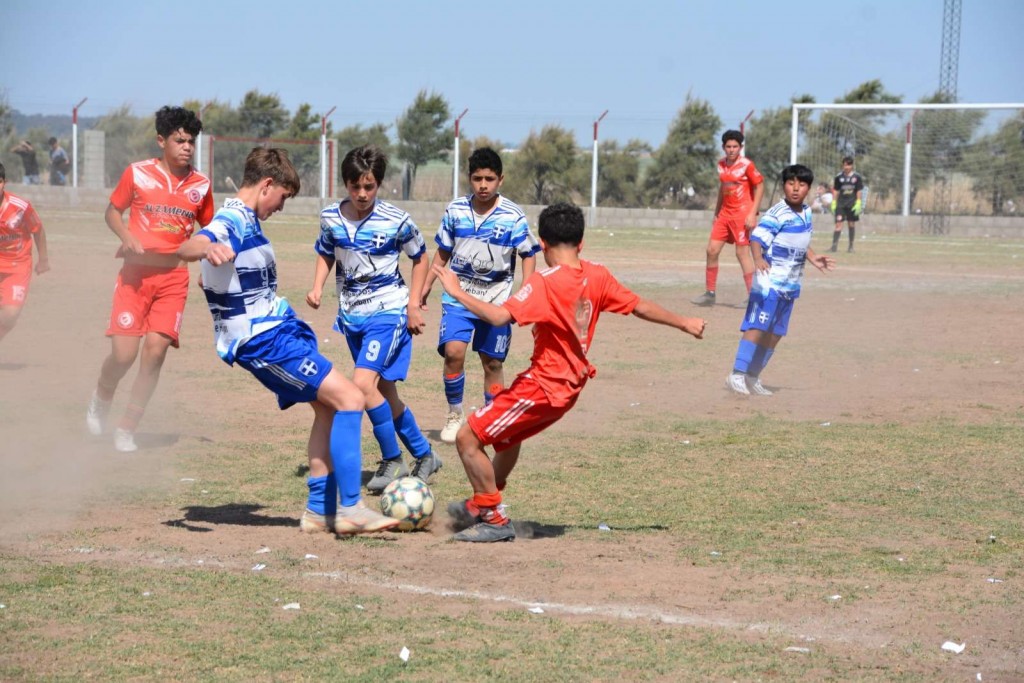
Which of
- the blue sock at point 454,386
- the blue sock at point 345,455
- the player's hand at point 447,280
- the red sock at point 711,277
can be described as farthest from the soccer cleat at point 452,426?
the red sock at point 711,277

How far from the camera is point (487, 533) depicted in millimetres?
6355

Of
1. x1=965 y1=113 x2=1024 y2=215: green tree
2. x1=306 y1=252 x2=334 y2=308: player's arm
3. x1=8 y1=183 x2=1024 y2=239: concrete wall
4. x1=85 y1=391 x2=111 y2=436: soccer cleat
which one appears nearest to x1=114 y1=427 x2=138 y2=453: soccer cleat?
x1=85 y1=391 x2=111 y2=436: soccer cleat

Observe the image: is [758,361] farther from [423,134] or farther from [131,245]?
[423,134]

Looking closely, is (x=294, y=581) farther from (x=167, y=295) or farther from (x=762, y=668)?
(x=167, y=295)

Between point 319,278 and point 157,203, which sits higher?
point 157,203

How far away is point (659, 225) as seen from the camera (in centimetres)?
3681

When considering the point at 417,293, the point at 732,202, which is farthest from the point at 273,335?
the point at 732,202

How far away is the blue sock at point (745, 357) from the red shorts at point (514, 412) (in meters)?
5.18

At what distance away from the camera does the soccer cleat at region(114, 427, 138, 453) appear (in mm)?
8461

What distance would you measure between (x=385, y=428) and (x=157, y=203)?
2406 millimetres

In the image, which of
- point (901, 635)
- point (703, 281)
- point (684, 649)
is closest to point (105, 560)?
point (684, 649)

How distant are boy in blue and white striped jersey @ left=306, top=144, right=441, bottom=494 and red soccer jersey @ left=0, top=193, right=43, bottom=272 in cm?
486

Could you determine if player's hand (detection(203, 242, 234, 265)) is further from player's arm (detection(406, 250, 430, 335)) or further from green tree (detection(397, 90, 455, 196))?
green tree (detection(397, 90, 455, 196))

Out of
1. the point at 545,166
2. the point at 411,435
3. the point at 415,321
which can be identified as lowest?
the point at 411,435
